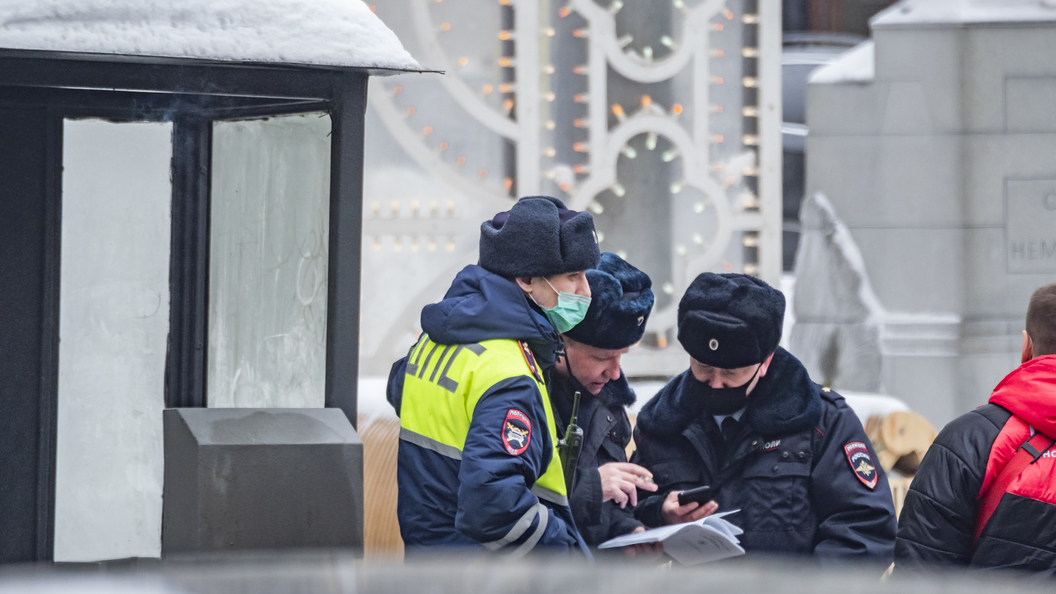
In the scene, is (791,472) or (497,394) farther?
(791,472)

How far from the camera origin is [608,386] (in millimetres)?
2996

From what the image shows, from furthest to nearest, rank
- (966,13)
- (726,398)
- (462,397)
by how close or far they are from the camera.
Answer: (966,13), (726,398), (462,397)

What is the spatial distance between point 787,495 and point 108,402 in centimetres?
177

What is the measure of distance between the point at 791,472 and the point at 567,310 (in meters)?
0.66

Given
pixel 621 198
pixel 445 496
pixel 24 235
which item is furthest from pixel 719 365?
pixel 621 198

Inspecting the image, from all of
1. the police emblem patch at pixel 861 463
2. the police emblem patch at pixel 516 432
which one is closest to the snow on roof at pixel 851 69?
the police emblem patch at pixel 861 463

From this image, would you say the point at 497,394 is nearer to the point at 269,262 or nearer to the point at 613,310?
the point at 613,310

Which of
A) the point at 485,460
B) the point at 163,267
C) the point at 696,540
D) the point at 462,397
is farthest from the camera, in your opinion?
the point at 163,267

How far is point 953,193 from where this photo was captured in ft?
18.3

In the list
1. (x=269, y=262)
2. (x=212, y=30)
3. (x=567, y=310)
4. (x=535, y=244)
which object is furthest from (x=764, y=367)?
(x=212, y=30)

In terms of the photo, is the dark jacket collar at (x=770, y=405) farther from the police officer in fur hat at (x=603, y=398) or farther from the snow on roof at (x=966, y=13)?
the snow on roof at (x=966, y=13)

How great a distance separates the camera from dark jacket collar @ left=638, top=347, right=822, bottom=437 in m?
2.65

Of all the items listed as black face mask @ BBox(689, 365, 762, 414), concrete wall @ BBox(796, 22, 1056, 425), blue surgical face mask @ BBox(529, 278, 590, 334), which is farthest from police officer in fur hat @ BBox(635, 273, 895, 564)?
concrete wall @ BBox(796, 22, 1056, 425)

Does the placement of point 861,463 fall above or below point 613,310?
below
